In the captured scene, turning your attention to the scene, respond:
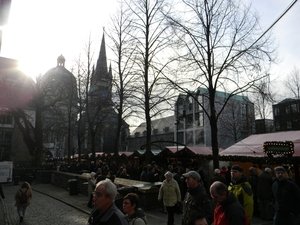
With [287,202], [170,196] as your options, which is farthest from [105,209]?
[170,196]

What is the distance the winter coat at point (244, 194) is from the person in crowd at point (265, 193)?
4.89 meters

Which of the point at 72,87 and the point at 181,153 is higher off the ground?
the point at 72,87

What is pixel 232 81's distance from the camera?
A: 12.4 metres

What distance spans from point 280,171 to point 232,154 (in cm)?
969

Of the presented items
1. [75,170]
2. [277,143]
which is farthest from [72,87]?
[277,143]

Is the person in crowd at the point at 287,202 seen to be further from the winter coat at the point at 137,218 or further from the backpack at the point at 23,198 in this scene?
the backpack at the point at 23,198

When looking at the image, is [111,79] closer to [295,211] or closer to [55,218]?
[55,218]

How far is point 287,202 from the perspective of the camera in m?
5.07

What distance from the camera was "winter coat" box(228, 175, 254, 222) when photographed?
455 cm

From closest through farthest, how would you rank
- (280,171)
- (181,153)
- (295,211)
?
(295,211)
(280,171)
(181,153)

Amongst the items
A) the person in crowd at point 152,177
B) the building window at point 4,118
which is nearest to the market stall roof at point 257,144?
the person in crowd at point 152,177

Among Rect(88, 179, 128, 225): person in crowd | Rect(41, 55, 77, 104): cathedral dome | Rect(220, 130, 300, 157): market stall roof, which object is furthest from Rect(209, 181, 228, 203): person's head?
Rect(41, 55, 77, 104): cathedral dome

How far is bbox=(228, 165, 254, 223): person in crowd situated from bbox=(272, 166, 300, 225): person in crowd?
102cm

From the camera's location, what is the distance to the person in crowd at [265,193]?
8.91 m
